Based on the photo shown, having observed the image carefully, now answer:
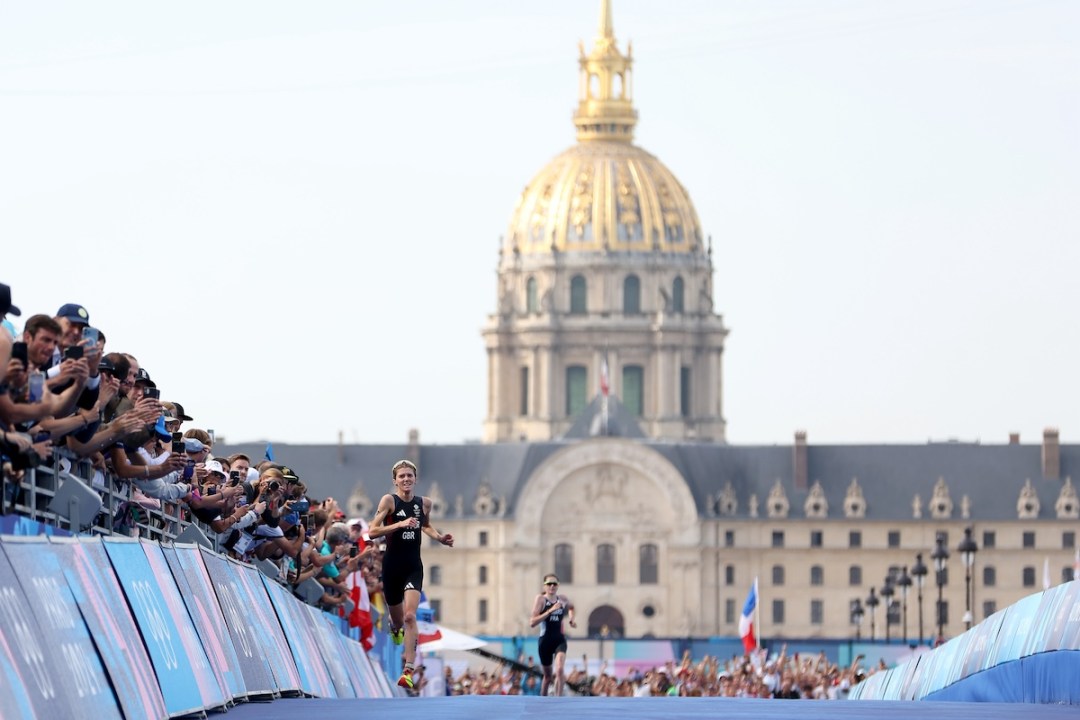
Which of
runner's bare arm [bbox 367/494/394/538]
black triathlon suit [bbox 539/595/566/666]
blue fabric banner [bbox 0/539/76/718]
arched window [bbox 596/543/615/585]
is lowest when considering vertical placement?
blue fabric banner [bbox 0/539/76/718]

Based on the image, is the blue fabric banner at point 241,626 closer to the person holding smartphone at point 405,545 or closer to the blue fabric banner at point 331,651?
the person holding smartphone at point 405,545

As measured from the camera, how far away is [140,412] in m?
15.5

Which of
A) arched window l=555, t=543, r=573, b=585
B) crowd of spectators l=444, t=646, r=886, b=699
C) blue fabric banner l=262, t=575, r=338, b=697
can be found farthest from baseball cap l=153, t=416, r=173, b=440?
arched window l=555, t=543, r=573, b=585

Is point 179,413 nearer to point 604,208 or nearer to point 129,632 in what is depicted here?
point 129,632

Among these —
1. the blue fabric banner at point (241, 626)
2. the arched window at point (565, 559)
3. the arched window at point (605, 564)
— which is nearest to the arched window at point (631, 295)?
the arched window at point (605, 564)

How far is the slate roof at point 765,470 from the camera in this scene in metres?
133

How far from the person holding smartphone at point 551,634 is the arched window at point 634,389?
132m

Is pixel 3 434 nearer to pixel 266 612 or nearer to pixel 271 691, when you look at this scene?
pixel 271 691

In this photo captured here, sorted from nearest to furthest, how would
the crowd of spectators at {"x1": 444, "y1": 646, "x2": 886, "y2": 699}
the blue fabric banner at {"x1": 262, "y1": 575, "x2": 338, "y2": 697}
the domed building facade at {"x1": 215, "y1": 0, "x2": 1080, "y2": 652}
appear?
the blue fabric banner at {"x1": 262, "y1": 575, "x2": 338, "y2": 697}
the crowd of spectators at {"x1": 444, "y1": 646, "x2": 886, "y2": 699}
the domed building facade at {"x1": 215, "y1": 0, "x2": 1080, "y2": 652}

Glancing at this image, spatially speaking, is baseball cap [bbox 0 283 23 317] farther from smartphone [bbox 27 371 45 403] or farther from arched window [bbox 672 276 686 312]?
arched window [bbox 672 276 686 312]

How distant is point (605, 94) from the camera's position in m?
176

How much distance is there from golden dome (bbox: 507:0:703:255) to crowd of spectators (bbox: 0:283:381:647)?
13840 centimetres

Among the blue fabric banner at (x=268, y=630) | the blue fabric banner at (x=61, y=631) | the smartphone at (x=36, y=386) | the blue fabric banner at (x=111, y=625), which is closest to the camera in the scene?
the blue fabric banner at (x=61, y=631)

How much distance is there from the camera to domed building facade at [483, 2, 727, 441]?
6225 inches
